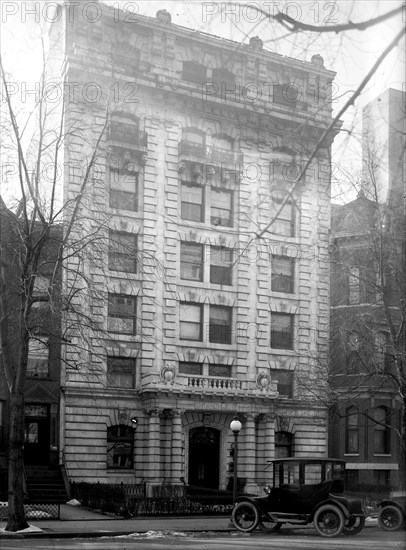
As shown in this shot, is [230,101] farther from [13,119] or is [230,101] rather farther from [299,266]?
[13,119]

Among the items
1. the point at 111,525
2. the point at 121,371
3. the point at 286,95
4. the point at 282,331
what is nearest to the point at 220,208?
the point at 282,331

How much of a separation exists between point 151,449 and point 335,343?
9.42 metres

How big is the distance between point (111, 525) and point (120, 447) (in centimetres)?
1415

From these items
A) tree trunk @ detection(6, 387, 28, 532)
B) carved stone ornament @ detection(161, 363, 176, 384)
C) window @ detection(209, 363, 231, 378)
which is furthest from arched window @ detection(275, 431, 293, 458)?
tree trunk @ detection(6, 387, 28, 532)

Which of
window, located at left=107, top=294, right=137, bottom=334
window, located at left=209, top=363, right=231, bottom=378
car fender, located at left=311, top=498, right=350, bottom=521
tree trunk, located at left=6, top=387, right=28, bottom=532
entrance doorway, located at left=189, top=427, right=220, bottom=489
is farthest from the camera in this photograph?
window, located at left=209, top=363, right=231, bottom=378

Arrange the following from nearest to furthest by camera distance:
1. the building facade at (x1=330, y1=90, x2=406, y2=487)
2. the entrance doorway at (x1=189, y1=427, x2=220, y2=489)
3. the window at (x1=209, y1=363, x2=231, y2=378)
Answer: the building facade at (x1=330, y1=90, x2=406, y2=487), the entrance doorway at (x1=189, y1=427, x2=220, y2=489), the window at (x1=209, y1=363, x2=231, y2=378)

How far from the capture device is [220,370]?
39906mm

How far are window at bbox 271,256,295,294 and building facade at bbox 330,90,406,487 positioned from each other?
2.33 meters

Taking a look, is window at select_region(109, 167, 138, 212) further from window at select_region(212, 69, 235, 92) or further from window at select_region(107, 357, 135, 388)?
window at select_region(107, 357, 135, 388)

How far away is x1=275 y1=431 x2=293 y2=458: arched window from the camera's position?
134ft

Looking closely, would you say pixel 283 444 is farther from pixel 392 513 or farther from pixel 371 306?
pixel 392 513

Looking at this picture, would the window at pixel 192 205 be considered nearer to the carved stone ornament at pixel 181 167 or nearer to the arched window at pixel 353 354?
the carved stone ornament at pixel 181 167

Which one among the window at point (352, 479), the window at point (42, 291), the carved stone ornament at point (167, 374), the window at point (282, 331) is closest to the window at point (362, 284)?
the window at point (282, 331)

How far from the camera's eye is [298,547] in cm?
1769
